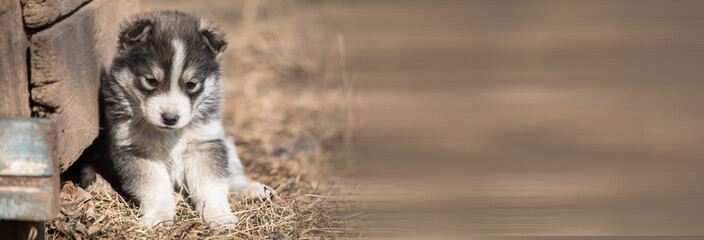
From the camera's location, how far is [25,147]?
2430 millimetres

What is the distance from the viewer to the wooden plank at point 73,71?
9.48ft

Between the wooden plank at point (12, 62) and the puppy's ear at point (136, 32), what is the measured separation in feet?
1.94

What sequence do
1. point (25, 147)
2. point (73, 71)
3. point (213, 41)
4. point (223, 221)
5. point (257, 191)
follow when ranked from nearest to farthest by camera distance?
point (25, 147) < point (73, 71) < point (223, 221) < point (213, 41) < point (257, 191)

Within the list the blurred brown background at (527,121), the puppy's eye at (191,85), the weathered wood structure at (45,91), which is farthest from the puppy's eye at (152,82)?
the blurred brown background at (527,121)

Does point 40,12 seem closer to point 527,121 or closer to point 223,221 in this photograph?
point 223,221

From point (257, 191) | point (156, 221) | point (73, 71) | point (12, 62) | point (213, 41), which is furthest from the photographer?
point (257, 191)

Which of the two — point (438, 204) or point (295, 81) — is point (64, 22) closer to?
point (438, 204)

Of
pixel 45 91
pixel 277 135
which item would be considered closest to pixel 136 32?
pixel 45 91

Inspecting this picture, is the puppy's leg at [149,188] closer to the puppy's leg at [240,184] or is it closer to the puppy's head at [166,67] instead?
the puppy's head at [166,67]

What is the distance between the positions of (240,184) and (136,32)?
1125 millimetres

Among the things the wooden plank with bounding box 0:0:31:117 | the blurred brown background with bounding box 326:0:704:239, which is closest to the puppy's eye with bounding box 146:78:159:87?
the wooden plank with bounding box 0:0:31:117

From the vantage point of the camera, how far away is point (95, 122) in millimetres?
3609

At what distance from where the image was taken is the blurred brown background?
1964 millimetres

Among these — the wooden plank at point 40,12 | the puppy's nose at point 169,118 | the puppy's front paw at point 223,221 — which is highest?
the wooden plank at point 40,12
